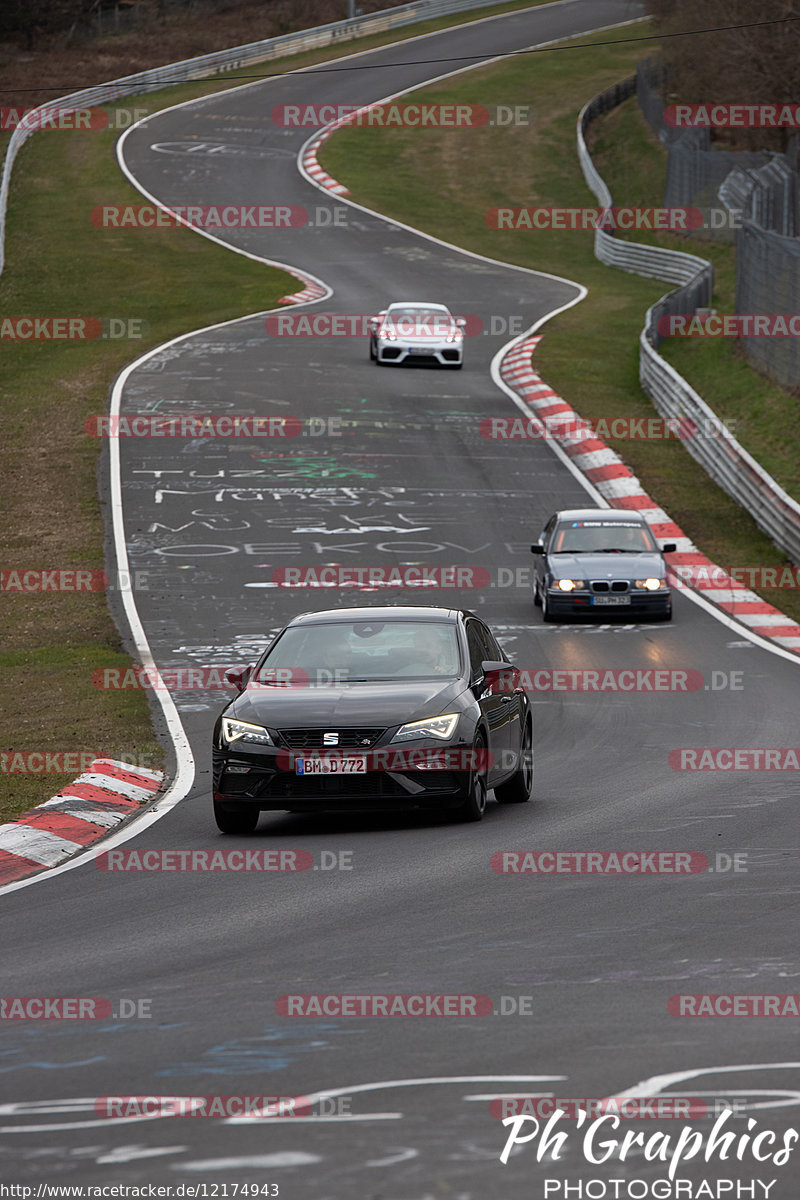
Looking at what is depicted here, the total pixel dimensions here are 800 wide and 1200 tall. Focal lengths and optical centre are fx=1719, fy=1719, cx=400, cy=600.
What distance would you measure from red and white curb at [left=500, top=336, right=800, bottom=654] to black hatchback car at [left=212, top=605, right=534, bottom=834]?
944 centimetres

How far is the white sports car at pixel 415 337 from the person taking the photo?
40.8 meters

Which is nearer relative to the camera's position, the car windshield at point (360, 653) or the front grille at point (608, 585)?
the car windshield at point (360, 653)

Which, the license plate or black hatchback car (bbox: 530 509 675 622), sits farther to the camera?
black hatchback car (bbox: 530 509 675 622)

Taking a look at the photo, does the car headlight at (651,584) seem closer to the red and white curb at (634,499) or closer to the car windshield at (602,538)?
the red and white curb at (634,499)

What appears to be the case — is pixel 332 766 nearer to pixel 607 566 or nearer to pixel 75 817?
pixel 75 817

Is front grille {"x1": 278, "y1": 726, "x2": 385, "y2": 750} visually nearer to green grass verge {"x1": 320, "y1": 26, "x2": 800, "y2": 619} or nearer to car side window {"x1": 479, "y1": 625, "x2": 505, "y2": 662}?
car side window {"x1": 479, "y1": 625, "x2": 505, "y2": 662}

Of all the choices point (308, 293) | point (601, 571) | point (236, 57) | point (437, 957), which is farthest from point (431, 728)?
point (236, 57)

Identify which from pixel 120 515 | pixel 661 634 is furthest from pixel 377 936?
pixel 120 515

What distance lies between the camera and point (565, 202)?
217 feet

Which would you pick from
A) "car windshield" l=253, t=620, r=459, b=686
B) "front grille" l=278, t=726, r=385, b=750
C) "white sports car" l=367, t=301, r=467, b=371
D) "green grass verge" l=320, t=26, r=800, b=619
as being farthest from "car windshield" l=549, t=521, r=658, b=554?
"white sports car" l=367, t=301, r=467, b=371

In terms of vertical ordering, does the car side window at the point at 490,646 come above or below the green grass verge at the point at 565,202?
above

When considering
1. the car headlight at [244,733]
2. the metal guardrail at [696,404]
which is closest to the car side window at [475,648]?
the car headlight at [244,733]

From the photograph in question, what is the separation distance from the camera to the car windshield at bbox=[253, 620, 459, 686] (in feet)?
40.6

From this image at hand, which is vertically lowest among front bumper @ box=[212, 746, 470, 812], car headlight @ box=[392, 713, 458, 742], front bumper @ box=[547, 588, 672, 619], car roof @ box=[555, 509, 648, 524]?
front bumper @ box=[547, 588, 672, 619]
